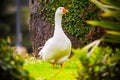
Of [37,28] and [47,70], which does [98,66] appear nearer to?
[47,70]

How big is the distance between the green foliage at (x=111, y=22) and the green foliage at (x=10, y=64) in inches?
35.0

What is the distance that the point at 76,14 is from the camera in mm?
12219

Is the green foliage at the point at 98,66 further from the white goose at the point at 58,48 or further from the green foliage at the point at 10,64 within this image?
the white goose at the point at 58,48

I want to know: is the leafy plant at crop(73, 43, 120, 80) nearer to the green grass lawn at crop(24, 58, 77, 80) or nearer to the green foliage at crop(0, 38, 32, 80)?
the green foliage at crop(0, 38, 32, 80)

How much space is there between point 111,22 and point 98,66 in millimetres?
732

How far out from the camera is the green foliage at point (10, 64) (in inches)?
205

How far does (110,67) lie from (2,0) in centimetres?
2001

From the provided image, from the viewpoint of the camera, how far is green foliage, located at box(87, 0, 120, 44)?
5844mm

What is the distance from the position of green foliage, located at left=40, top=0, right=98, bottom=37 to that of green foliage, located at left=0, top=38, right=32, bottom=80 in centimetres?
625

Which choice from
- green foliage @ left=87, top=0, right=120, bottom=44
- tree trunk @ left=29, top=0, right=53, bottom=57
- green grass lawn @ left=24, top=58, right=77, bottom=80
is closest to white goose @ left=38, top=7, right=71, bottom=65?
green grass lawn @ left=24, top=58, right=77, bottom=80

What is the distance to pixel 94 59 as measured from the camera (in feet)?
18.1

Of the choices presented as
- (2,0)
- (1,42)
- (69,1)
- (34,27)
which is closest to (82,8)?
(69,1)

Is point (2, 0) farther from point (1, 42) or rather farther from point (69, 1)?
point (1, 42)

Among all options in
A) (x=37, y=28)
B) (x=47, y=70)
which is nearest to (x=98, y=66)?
(x=47, y=70)
